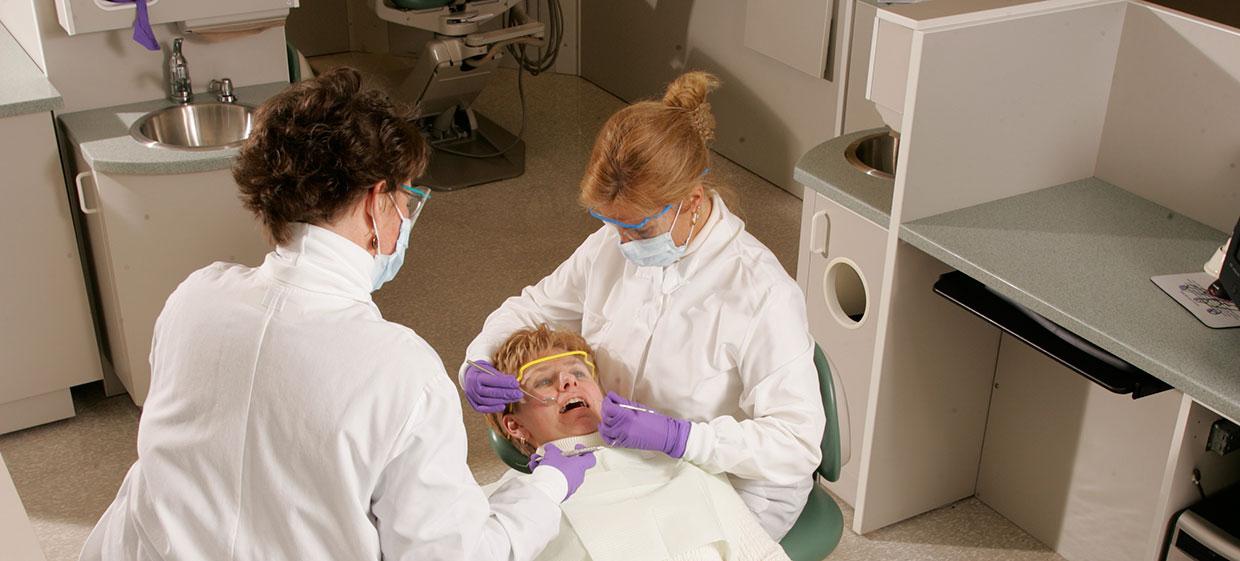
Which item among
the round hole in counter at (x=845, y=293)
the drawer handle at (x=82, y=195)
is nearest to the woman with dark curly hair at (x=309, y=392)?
the round hole in counter at (x=845, y=293)

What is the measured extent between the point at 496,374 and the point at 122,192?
1398 millimetres

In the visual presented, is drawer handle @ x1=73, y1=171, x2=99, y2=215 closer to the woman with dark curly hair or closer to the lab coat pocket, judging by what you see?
the lab coat pocket

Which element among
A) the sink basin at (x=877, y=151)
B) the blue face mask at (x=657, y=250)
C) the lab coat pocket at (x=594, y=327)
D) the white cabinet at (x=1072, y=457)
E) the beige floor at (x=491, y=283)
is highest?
the blue face mask at (x=657, y=250)

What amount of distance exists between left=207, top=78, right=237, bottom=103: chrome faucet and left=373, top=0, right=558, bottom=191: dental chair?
118 cm

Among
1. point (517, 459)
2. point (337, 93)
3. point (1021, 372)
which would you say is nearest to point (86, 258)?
point (517, 459)

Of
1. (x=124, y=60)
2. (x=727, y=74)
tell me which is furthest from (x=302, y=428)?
(x=727, y=74)

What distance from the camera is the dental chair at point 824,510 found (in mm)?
2092

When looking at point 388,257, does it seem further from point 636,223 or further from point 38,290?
point 38,290

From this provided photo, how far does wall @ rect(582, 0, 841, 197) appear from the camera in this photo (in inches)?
181

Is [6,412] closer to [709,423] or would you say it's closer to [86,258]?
[86,258]

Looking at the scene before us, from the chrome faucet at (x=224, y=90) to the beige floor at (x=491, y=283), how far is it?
0.87 meters

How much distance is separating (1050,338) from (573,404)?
915mm

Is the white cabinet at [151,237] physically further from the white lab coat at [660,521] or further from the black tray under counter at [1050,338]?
the black tray under counter at [1050,338]

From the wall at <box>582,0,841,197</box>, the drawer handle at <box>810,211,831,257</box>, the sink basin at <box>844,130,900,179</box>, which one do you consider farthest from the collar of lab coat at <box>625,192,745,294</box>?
the wall at <box>582,0,841,197</box>
